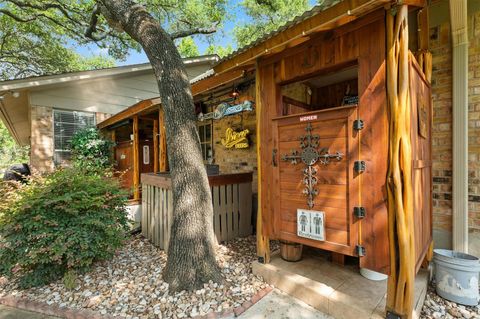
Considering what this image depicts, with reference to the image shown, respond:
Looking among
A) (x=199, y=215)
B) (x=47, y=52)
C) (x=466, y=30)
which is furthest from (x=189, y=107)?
(x=47, y=52)

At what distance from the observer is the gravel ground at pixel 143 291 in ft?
7.78

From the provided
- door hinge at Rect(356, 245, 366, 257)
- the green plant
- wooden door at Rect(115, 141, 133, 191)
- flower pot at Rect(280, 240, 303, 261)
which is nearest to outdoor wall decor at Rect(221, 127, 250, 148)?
flower pot at Rect(280, 240, 303, 261)

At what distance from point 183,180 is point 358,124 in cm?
189

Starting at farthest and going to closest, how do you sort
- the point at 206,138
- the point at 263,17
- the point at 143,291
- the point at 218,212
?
the point at 263,17 → the point at 206,138 → the point at 218,212 → the point at 143,291

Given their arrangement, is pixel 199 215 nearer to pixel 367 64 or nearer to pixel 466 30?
pixel 367 64

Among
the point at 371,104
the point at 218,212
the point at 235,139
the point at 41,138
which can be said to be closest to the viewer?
the point at 371,104

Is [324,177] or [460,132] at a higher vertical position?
[460,132]

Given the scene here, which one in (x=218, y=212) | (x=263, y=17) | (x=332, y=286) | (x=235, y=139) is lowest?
(x=332, y=286)

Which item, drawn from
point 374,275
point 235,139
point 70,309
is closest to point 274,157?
point 374,275

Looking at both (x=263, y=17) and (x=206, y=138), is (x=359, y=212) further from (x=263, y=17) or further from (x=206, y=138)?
(x=263, y=17)

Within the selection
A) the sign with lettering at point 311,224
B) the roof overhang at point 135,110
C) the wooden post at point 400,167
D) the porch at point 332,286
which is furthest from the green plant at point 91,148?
the wooden post at point 400,167

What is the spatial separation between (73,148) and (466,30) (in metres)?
9.30

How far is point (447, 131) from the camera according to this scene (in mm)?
2863

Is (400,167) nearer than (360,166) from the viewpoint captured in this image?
Yes
